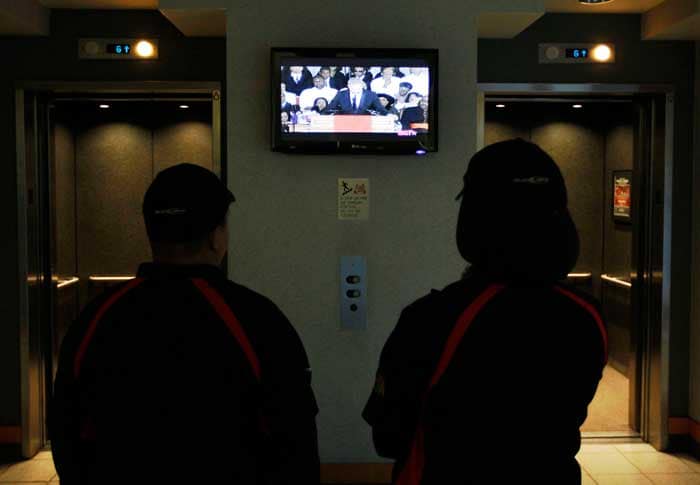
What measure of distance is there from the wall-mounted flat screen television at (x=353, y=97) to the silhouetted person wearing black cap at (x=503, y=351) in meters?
2.29

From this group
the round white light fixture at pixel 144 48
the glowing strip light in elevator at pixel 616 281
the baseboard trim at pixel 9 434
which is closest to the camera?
the round white light fixture at pixel 144 48

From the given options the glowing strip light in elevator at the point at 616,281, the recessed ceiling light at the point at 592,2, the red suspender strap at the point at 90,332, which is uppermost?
the recessed ceiling light at the point at 592,2

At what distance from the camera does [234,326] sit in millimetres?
1620

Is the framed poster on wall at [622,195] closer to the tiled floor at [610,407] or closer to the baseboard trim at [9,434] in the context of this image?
the tiled floor at [610,407]

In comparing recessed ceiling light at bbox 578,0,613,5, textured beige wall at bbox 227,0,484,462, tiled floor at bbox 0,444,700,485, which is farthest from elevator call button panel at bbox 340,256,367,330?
recessed ceiling light at bbox 578,0,613,5

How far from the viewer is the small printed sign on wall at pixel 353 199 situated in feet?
13.5

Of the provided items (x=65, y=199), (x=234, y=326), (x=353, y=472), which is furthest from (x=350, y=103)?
(x=65, y=199)

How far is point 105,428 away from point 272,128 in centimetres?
247

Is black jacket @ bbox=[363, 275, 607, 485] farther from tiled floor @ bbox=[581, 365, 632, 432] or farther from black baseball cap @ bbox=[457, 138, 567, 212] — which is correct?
tiled floor @ bbox=[581, 365, 632, 432]

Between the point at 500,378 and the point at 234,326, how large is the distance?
563mm

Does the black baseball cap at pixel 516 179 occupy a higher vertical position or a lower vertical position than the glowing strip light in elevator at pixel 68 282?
higher

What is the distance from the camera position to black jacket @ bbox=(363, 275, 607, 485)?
1.52 metres

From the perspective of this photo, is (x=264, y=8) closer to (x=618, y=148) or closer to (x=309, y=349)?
(x=309, y=349)

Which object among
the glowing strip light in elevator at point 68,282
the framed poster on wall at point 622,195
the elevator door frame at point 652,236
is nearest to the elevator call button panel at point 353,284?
the elevator door frame at point 652,236
